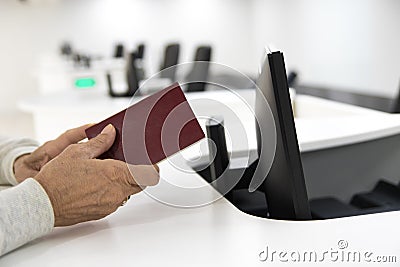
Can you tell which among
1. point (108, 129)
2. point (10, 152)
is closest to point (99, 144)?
point (108, 129)

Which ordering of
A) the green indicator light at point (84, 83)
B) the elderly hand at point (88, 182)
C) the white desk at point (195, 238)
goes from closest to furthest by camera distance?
the white desk at point (195, 238)
the elderly hand at point (88, 182)
the green indicator light at point (84, 83)

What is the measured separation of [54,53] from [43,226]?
10.6m

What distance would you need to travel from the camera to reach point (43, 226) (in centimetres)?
83

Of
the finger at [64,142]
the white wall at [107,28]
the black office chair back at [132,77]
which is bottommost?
the white wall at [107,28]

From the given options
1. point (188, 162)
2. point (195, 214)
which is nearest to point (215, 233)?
point (195, 214)

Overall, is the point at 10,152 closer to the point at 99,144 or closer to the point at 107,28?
the point at 99,144

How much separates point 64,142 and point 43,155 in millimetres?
60

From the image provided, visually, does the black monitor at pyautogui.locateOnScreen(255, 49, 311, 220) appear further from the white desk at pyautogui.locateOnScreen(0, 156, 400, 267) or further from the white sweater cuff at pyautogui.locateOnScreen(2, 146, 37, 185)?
the white sweater cuff at pyautogui.locateOnScreen(2, 146, 37, 185)

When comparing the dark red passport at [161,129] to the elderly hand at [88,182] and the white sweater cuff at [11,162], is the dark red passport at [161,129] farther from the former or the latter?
the white sweater cuff at [11,162]

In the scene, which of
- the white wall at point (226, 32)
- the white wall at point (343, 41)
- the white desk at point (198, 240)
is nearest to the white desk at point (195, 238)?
the white desk at point (198, 240)

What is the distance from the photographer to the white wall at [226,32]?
7180mm

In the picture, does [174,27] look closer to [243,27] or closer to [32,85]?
[243,27]

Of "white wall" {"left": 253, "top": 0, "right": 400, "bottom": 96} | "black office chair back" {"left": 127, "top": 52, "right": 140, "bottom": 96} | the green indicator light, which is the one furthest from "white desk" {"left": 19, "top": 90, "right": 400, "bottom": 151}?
"white wall" {"left": 253, "top": 0, "right": 400, "bottom": 96}

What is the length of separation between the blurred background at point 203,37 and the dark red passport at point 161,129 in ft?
18.9
